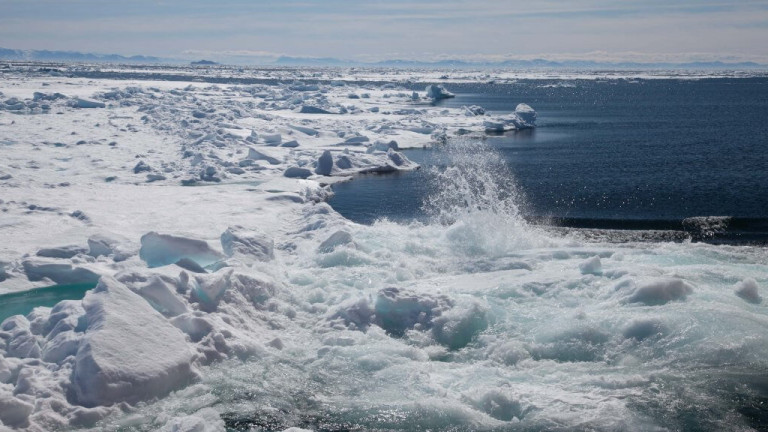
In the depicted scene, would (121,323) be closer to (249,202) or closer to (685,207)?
(249,202)

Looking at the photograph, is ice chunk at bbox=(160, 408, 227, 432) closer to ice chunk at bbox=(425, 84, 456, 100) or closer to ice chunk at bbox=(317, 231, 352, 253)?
ice chunk at bbox=(317, 231, 352, 253)

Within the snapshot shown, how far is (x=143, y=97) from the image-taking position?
38250 millimetres

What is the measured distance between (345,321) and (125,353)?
9.62 feet

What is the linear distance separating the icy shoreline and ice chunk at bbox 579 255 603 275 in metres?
0.04

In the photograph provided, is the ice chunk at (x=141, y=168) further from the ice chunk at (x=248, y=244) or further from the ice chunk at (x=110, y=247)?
the ice chunk at (x=248, y=244)

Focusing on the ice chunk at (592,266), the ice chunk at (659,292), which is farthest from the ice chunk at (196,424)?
the ice chunk at (592,266)

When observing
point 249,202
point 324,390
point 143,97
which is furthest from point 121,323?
point 143,97

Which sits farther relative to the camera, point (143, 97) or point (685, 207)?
point (143, 97)

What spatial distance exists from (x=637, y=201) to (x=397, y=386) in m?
12.1

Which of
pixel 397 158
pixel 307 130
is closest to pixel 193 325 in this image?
pixel 397 158

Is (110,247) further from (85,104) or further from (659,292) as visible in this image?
(85,104)

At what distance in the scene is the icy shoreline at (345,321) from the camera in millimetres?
6801

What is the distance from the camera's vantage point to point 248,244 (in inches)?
436

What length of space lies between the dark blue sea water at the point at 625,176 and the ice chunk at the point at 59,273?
7315mm
